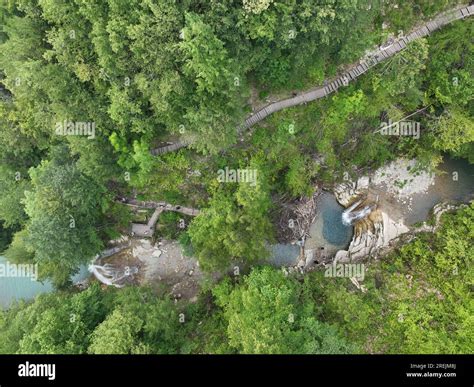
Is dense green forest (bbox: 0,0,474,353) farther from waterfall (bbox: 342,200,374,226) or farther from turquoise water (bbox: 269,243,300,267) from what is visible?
waterfall (bbox: 342,200,374,226)

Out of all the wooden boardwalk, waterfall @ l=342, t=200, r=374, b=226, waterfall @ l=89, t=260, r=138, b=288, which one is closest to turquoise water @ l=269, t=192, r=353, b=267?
waterfall @ l=342, t=200, r=374, b=226

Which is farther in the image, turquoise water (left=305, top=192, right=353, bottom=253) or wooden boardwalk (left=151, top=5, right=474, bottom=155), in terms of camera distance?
turquoise water (left=305, top=192, right=353, bottom=253)

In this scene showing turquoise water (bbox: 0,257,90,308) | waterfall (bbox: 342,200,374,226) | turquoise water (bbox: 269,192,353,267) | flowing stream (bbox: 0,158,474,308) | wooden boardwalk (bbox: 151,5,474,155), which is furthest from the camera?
waterfall (bbox: 342,200,374,226)

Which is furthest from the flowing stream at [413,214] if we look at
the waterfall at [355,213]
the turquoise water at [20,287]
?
the waterfall at [355,213]

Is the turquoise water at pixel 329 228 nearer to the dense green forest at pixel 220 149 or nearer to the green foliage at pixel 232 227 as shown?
the dense green forest at pixel 220 149

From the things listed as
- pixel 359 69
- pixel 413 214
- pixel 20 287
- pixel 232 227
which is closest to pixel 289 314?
pixel 232 227
